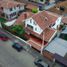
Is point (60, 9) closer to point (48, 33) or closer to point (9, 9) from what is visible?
point (48, 33)

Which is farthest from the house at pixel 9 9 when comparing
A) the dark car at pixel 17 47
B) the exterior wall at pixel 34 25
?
the dark car at pixel 17 47

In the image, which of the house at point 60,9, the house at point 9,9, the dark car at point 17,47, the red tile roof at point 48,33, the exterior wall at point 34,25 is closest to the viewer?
the dark car at point 17,47

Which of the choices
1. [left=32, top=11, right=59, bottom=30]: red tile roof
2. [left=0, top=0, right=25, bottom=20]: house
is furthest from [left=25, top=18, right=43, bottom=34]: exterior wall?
[left=0, top=0, right=25, bottom=20]: house

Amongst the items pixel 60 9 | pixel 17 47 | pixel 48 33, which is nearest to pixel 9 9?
pixel 17 47

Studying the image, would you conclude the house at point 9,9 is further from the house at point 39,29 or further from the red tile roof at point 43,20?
the red tile roof at point 43,20

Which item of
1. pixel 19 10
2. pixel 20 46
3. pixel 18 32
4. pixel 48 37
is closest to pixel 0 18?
pixel 19 10

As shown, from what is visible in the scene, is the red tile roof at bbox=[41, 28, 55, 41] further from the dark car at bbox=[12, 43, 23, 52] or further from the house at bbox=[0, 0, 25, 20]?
the house at bbox=[0, 0, 25, 20]
